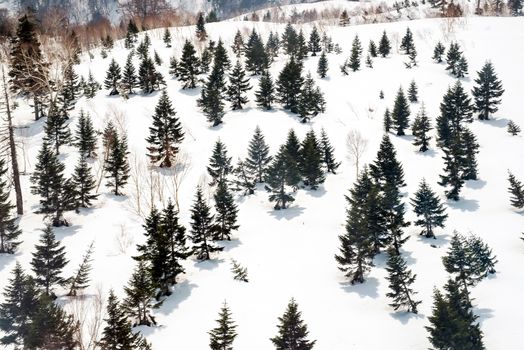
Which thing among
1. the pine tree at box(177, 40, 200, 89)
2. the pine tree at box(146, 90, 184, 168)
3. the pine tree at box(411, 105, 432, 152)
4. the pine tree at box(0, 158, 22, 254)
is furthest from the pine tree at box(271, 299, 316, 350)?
the pine tree at box(177, 40, 200, 89)

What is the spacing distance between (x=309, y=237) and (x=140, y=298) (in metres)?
18.9

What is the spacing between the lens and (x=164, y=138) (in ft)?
177

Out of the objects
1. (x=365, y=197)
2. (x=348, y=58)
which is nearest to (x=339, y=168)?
(x=365, y=197)

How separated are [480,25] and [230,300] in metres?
110

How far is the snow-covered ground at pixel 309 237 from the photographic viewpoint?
2525 cm

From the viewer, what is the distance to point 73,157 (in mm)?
48250

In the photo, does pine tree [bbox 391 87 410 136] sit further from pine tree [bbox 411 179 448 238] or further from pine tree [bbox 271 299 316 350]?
pine tree [bbox 271 299 316 350]

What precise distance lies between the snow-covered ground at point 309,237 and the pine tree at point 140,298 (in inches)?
34.2

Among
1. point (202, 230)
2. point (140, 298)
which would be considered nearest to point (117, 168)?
point (202, 230)

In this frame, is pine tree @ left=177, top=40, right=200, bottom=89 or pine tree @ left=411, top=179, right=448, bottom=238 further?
pine tree @ left=177, top=40, right=200, bottom=89

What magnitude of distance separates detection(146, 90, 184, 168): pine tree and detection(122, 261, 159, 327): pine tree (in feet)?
90.3

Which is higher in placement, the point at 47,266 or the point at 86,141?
the point at 86,141

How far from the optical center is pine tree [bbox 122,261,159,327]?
936 inches

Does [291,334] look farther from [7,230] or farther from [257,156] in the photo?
[257,156]
